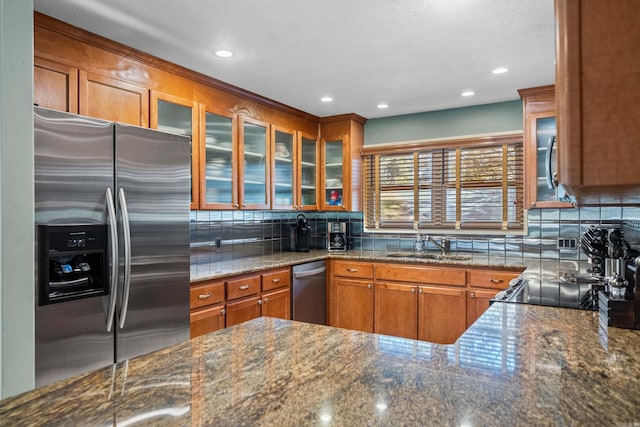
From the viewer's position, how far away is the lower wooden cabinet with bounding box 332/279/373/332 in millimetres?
4156

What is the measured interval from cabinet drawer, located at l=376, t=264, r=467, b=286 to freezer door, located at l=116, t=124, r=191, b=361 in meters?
2.07

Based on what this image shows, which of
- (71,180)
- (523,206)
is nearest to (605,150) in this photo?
(71,180)

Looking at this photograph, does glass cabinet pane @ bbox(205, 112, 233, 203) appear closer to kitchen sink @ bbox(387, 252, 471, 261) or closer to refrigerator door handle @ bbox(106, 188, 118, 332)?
refrigerator door handle @ bbox(106, 188, 118, 332)

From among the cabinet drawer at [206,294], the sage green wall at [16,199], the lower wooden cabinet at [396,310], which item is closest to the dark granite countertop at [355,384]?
the sage green wall at [16,199]

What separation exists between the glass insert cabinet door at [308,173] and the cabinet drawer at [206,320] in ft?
5.61

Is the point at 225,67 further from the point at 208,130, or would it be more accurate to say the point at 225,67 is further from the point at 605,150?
the point at 605,150

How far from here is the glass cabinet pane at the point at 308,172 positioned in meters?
4.57

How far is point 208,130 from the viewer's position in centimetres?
340

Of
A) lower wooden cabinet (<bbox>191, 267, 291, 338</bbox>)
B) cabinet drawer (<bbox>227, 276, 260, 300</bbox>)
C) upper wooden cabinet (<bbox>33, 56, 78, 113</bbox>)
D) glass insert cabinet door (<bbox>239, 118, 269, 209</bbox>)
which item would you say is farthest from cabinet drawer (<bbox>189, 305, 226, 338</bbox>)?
upper wooden cabinet (<bbox>33, 56, 78, 113</bbox>)

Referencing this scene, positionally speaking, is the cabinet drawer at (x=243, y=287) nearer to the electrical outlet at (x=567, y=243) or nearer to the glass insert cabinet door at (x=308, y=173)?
the glass insert cabinet door at (x=308, y=173)

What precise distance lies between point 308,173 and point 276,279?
1477 mm

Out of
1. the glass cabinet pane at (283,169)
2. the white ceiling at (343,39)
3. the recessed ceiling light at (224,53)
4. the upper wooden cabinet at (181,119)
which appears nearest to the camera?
the white ceiling at (343,39)

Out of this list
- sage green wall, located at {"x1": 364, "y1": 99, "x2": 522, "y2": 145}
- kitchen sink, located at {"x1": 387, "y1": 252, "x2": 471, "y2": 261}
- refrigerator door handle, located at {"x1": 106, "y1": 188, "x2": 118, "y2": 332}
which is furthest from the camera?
sage green wall, located at {"x1": 364, "y1": 99, "x2": 522, "y2": 145}

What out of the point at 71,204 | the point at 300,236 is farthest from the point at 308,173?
the point at 71,204
